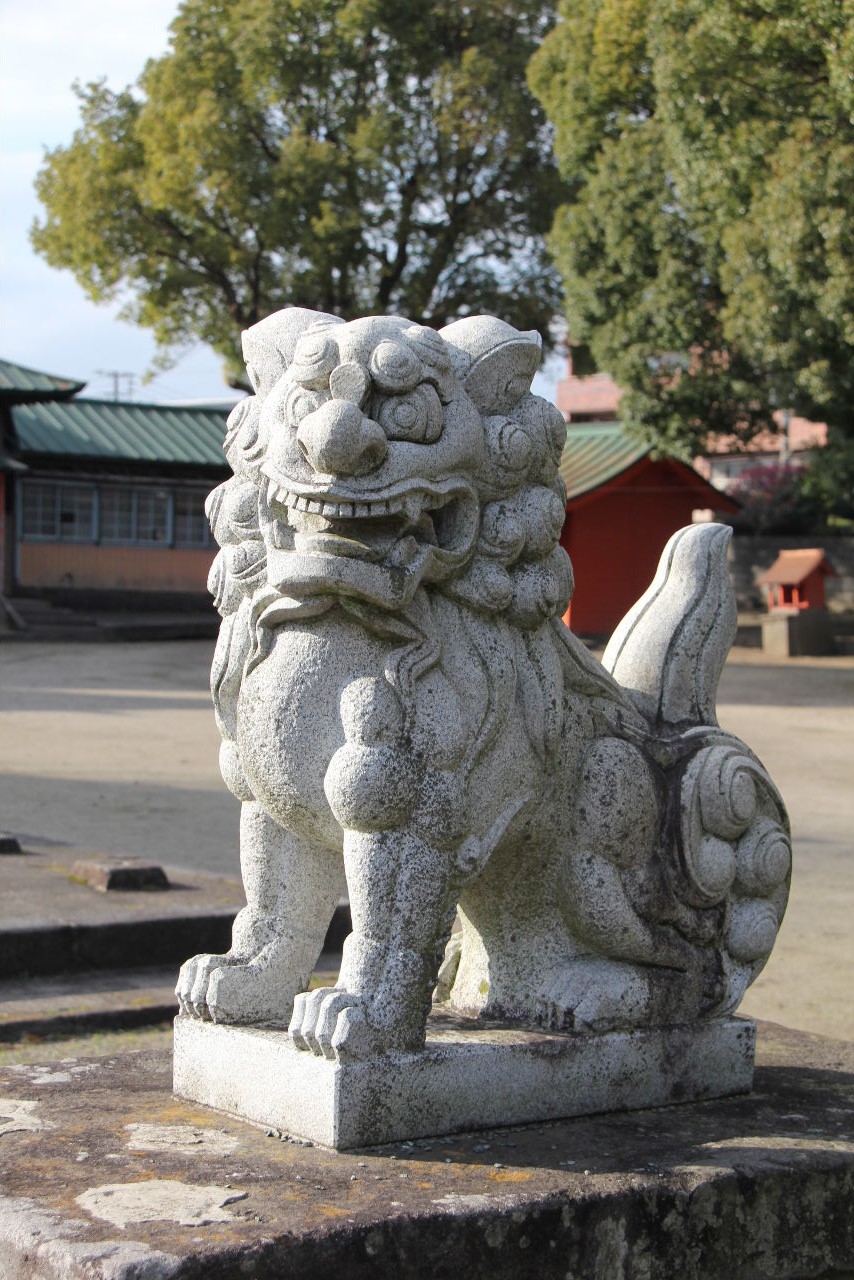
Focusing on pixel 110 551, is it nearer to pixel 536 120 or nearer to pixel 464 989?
pixel 536 120

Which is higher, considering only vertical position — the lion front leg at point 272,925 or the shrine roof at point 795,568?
the shrine roof at point 795,568

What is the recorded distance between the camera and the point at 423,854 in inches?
108

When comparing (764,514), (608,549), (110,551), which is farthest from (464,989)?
(110,551)

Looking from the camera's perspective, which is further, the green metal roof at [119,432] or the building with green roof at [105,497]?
the green metal roof at [119,432]

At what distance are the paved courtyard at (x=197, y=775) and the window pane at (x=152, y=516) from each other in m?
9.33

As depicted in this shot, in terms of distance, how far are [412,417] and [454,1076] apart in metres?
1.13

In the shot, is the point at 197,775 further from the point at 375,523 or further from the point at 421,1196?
the point at 421,1196

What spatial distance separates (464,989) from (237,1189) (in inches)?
32.5

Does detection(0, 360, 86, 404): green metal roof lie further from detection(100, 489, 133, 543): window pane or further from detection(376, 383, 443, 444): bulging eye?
detection(376, 383, 443, 444): bulging eye

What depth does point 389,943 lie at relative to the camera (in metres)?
2.71

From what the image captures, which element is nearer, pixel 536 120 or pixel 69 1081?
pixel 69 1081

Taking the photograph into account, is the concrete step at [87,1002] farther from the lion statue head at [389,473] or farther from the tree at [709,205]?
the tree at [709,205]

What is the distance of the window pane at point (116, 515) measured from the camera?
2783 centimetres

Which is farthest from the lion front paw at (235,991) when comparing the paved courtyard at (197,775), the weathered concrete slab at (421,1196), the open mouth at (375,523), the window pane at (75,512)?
the window pane at (75,512)
